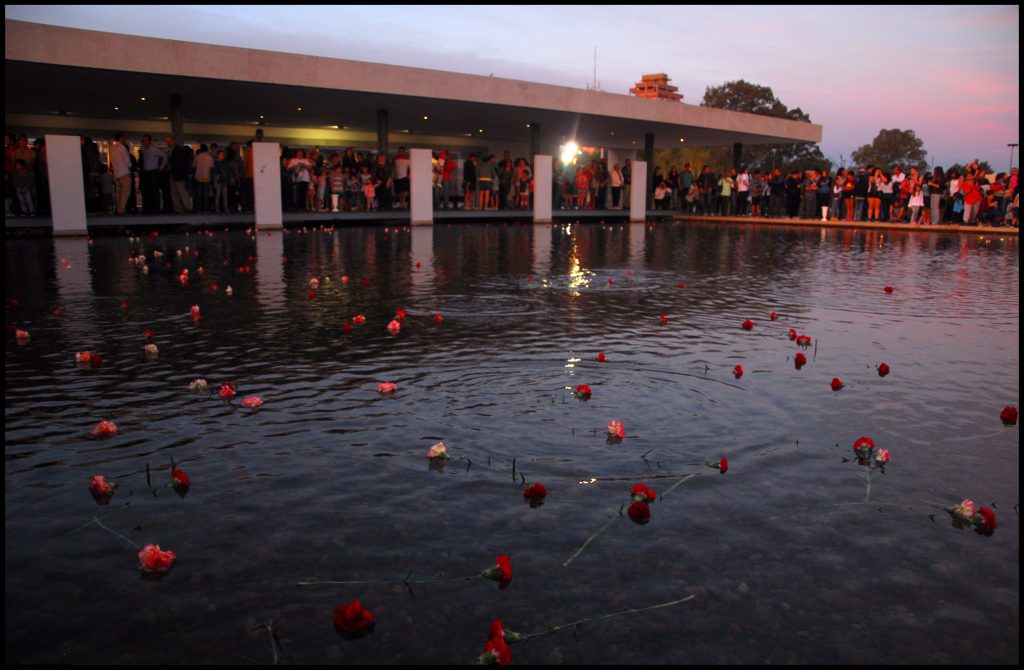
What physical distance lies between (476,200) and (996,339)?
975 inches

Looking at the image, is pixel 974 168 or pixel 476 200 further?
pixel 476 200

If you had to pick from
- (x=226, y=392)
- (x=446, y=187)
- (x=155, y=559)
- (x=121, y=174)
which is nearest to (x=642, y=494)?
(x=155, y=559)

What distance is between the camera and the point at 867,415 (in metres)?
5.03

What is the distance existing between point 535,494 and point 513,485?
0.70 feet

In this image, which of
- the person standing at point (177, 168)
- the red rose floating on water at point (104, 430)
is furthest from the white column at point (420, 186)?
the red rose floating on water at point (104, 430)

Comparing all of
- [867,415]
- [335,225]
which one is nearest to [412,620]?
[867,415]

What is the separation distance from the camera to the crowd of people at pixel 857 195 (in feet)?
91.2

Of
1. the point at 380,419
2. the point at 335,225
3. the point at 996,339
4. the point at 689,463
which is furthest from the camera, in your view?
the point at 335,225

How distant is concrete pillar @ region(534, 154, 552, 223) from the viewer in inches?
1167

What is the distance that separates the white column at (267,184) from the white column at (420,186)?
453cm

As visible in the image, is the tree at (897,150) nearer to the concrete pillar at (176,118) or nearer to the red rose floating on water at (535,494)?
the concrete pillar at (176,118)

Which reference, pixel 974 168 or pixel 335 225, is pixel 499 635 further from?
pixel 974 168

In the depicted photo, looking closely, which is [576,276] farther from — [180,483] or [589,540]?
[589,540]

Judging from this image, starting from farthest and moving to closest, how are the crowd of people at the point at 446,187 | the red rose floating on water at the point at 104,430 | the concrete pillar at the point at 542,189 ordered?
the concrete pillar at the point at 542,189 → the crowd of people at the point at 446,187 → the red rose floating on water at the point at 104,430
